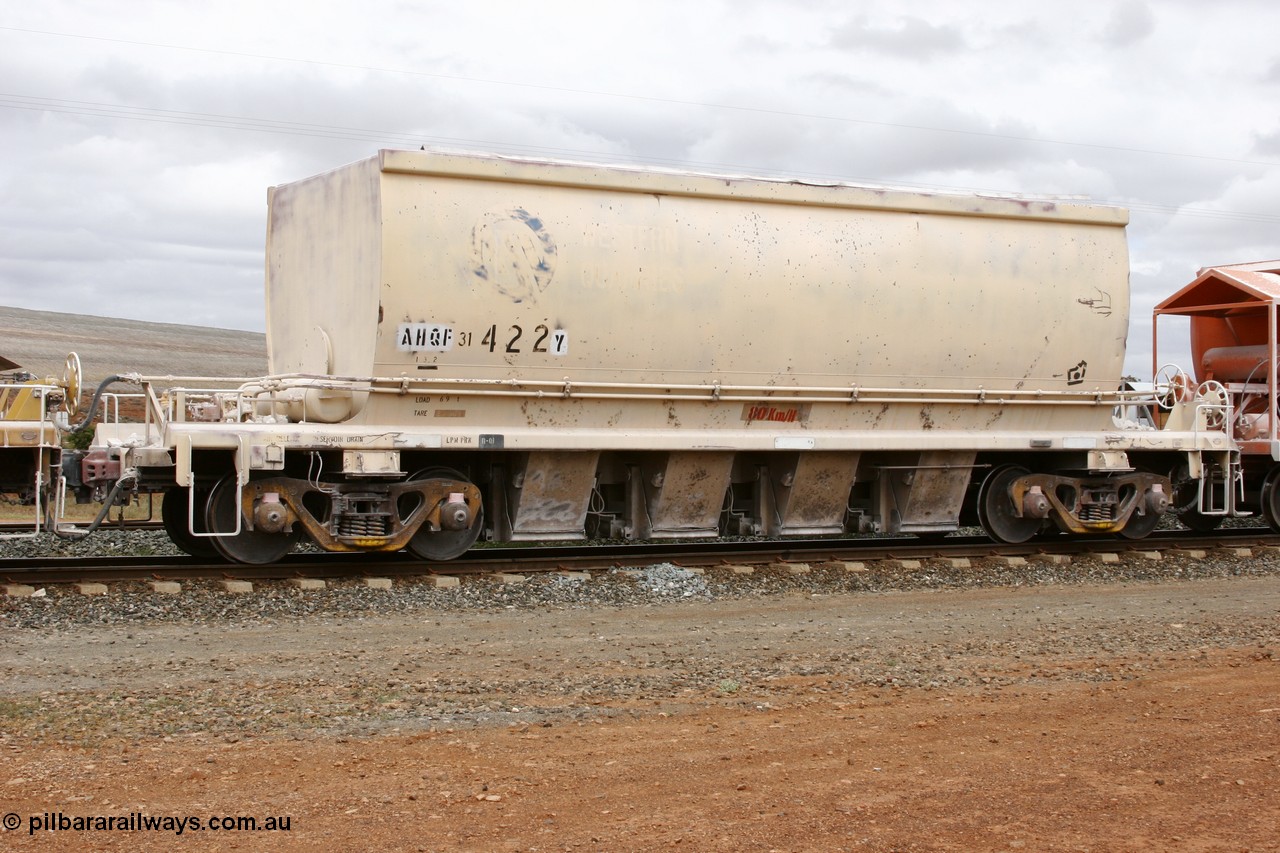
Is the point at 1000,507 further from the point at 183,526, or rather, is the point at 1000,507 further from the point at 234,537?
the point at 183,526

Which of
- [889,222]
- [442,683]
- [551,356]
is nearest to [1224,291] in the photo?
[889,222]

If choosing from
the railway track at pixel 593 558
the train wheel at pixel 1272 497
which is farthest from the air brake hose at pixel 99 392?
the train wheel at pixel 1272 497

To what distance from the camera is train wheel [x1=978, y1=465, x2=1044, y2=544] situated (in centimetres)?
1412

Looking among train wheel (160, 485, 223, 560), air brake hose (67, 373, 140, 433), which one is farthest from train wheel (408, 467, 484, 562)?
air brake hose (67, 373, 140, 433)

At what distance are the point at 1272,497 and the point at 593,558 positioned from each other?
29.4ft

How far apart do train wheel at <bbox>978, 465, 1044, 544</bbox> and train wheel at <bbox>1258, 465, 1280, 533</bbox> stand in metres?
3.71

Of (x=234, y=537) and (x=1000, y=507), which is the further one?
(x=1000, y=507)

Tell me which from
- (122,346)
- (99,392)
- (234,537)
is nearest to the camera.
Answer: (99,392)

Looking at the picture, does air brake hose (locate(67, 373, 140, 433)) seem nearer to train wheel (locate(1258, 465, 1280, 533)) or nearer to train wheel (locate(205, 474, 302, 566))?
train wheel (locate(205, 474, 302, 566))

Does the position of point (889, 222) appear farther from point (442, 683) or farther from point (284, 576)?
point (442, 683)

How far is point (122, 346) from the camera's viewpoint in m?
47.0

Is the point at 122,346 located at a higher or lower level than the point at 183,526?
higher

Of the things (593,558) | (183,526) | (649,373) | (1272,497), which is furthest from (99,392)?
(1272,497)

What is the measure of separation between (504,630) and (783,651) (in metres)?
2.09
